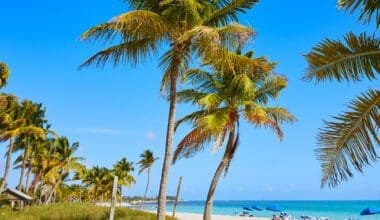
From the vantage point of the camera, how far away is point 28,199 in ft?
153

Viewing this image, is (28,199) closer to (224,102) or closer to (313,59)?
(224,102)

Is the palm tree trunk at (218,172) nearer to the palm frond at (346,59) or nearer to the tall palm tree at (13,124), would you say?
the palm frond at (346,59)

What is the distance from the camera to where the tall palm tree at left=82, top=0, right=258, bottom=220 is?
51.0 ft

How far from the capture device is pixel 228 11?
58.5ft

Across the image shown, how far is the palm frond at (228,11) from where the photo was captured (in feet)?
58.1

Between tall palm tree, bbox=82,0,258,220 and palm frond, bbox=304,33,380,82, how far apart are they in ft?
24.1

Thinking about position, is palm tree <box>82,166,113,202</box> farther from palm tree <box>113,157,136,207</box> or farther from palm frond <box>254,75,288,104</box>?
palm frond <box>254,75,288,104</box>

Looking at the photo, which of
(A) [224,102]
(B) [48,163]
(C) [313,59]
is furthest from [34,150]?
(C) [313,59]

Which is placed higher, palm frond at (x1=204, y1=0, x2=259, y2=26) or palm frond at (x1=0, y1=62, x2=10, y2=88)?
palm frond at (x1=0, y1=62, x2=10, y2=88)

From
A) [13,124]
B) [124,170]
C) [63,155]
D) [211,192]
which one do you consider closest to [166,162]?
[211,192]

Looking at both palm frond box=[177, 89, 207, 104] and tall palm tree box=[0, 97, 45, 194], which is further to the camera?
tall palm tree box=[0, 97, 45, 194]

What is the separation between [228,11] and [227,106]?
643 cm

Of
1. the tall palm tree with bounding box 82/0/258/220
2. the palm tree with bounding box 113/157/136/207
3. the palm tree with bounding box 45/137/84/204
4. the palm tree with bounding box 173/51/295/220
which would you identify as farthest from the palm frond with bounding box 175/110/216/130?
the palm tree with bounding box 113/157/136/207

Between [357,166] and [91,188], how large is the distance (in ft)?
303
